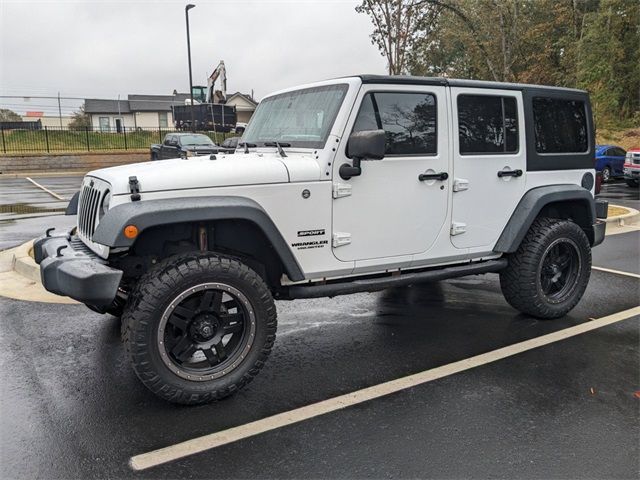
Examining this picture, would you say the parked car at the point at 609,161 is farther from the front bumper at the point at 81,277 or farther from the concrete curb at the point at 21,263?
the front bumper at the point at 81,277

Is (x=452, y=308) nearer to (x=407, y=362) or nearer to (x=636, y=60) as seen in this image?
(x=407, y=362)

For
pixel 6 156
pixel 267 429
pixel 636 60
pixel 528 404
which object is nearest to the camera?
pixel 267 429

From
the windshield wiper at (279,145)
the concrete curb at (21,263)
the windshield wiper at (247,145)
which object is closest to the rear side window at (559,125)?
the windshield wiper at (279,145)

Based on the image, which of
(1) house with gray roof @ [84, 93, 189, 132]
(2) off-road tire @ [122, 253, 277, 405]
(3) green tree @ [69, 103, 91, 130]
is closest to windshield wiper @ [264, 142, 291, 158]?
(2) off-road tire @ [122, 253, 277, 405]

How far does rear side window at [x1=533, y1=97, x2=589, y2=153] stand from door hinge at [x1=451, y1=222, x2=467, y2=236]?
110 cm

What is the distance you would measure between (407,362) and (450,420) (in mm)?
897

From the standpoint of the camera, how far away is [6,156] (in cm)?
2595

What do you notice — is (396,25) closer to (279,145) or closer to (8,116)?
(279,145)

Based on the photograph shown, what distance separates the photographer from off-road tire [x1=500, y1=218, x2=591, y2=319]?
4863 mm

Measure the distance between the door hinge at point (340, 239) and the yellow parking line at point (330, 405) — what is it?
1013 millimetres

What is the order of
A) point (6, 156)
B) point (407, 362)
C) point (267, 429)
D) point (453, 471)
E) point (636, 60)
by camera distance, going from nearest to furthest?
point (453, 471) → point (267, 429) → point (407, 362) → point (6, 156) → point (636, 60)

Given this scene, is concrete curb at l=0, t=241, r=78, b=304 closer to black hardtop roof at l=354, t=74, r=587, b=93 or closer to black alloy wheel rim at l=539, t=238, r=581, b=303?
black hardtop roof at l=354, t=74, r=587, b=93

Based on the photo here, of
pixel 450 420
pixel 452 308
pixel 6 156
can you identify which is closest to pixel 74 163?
pixel 6 156

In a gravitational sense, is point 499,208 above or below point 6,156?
below
